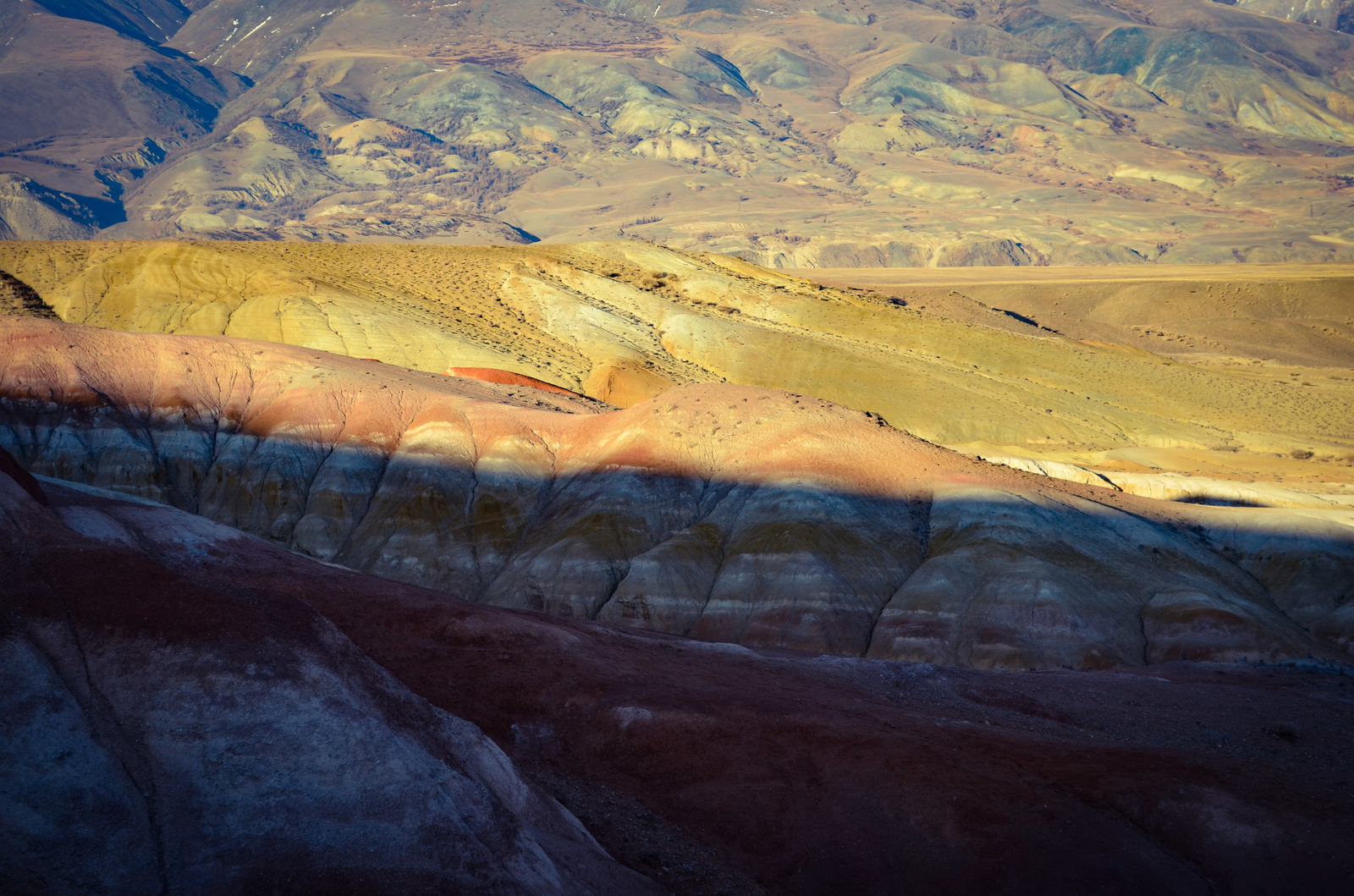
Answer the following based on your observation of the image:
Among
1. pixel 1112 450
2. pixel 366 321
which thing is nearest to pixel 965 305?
pixel 1112 450

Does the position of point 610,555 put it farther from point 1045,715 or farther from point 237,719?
point 237,719

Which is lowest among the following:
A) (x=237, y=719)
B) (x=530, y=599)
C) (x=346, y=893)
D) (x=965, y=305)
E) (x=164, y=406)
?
(x=965, y=305)

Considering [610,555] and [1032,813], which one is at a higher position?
[1032,813]

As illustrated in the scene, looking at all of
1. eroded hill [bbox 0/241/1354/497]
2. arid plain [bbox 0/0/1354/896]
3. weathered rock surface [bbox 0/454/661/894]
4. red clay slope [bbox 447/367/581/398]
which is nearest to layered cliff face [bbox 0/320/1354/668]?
arid plain [bbox 0/0/1354/896]

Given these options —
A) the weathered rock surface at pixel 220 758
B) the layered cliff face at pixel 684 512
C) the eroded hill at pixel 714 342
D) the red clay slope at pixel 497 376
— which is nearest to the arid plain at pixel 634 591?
the weathered rock surface at pixel 220 758

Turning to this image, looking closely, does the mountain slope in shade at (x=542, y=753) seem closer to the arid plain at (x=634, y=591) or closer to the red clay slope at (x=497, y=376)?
the arid plain at (x=634, y=591)

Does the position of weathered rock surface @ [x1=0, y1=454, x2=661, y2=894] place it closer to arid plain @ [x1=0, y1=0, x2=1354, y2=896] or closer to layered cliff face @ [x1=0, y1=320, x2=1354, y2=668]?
arid plain @ [x1=0, y1=0, x2=1354, y2=896]
